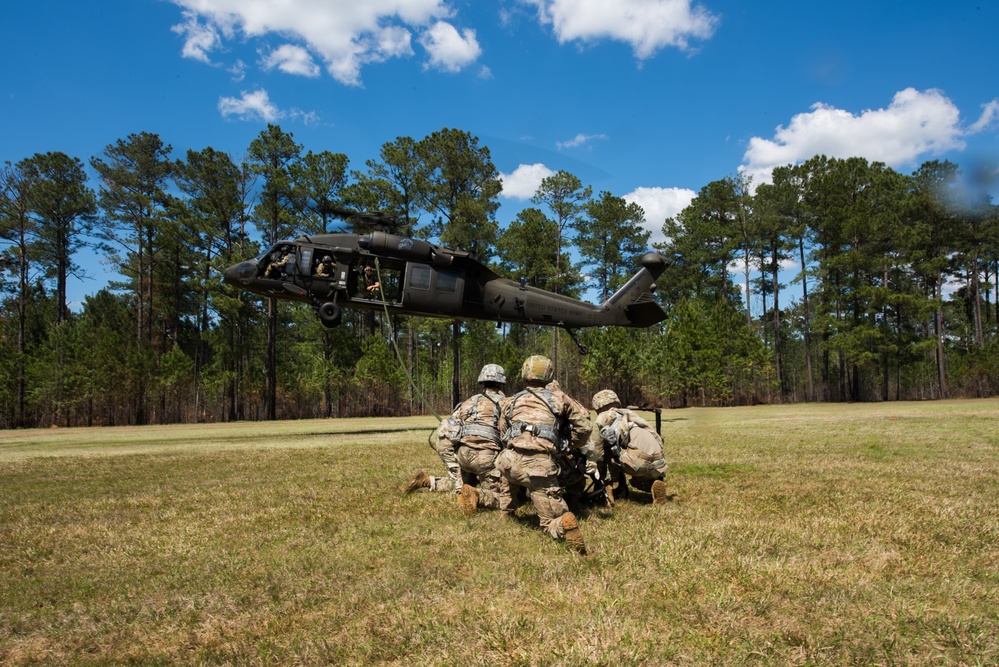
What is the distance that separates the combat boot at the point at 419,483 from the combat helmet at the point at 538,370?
2507 millimetres

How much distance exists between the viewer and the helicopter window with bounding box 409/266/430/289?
15742mm

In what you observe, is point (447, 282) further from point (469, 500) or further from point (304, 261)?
point (469, 500)

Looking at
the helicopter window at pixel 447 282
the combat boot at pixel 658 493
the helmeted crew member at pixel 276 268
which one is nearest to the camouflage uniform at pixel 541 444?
the combat boot at pixel 658 493

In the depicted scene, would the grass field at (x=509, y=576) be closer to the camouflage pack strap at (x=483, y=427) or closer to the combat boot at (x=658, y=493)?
the combat boot at (x=658, y=493)

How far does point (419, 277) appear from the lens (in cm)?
1578

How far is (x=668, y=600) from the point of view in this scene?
348cm

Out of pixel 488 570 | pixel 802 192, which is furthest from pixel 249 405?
pixel 802 192

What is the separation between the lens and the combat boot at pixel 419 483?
7.35 m

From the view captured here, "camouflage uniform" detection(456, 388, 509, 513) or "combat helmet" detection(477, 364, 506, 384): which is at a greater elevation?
"combat helmet" detection(477, 364, 506, 384)

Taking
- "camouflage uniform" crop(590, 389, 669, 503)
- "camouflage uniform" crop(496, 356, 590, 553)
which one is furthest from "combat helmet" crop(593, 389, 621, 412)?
"camouflage uniform" crop(496, 356, 590, 553)

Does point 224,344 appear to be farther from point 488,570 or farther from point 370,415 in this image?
point 488,570

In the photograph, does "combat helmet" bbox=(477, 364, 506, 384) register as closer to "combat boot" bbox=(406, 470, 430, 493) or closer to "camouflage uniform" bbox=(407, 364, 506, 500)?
"camouflage uniform" bbox=(407, 364, 506, 500)

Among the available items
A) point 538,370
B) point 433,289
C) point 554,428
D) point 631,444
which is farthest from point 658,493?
point 433,289

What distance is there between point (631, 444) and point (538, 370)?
5.11 ft
